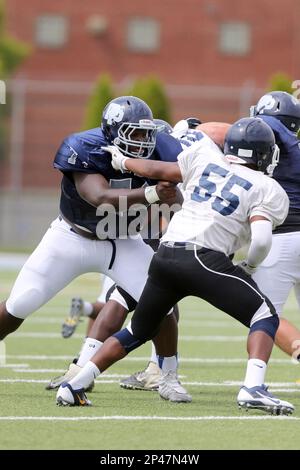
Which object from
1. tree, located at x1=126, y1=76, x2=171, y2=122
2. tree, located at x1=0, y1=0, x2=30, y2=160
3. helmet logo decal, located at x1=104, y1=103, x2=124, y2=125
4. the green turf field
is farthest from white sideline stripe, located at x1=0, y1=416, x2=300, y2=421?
tree, located at x1=0, y1=0, x2=30, y2=160

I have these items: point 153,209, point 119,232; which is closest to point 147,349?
point 153,209

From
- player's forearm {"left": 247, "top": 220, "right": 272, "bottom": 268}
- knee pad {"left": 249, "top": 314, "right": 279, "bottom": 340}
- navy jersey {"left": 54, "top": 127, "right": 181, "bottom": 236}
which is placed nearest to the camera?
player's forearm {"left": 247, "top": 220, "right": 272, "bottom": 268}

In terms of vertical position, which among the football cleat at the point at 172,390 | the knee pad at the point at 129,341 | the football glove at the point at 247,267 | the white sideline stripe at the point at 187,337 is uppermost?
the football glove at the point at 247,267

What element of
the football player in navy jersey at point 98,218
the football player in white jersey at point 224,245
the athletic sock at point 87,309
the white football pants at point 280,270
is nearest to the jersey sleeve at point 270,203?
the football player in white jersey at point 224,245

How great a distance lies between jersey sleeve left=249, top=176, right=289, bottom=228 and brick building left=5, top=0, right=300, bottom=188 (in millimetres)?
25932

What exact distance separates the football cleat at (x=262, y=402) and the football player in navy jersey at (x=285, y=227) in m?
1.04

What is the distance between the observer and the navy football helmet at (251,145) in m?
5.46

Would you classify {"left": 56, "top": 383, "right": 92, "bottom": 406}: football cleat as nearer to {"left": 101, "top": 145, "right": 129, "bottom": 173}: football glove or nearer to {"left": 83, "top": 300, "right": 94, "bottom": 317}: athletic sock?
{"left": 101, "top": 145, "right": 129, "bottom": 173}: football glove

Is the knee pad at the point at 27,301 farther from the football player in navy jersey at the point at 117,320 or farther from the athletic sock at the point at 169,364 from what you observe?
the athletic sock at the point at 169,364

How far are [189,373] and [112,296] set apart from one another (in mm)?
1241

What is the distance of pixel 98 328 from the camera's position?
6.17 metres

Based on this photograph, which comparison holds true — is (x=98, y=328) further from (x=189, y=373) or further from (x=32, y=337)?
(x=32, y=337)

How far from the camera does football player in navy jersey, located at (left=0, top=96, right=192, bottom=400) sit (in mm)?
5883

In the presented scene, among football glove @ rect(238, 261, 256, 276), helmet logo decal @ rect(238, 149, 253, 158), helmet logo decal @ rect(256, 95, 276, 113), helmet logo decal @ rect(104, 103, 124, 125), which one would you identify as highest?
helmet logo decal @ rect(256, 95, 276, 113)
